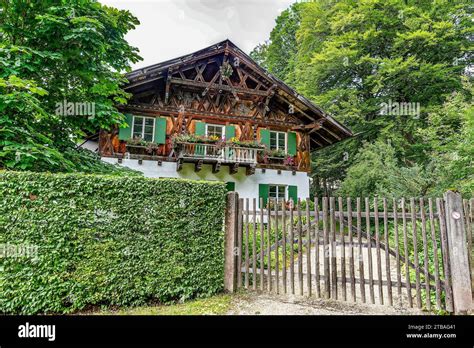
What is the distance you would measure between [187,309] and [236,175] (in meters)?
10.7

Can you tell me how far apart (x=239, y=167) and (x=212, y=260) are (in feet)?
32.6

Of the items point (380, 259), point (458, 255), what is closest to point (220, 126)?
point (380, 259)

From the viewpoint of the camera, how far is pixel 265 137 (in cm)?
1616

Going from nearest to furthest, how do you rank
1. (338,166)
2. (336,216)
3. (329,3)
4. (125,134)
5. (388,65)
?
1. (336,216)
2. (125,134)
3. (388,65)
4. (338,166)
5. (329,3)

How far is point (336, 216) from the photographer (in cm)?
542

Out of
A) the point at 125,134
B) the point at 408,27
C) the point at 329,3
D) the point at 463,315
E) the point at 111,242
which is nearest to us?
the point at 463,315

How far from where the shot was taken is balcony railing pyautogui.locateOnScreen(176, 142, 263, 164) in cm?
1395

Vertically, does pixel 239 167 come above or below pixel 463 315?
above

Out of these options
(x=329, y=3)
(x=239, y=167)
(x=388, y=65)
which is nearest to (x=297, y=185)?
(x=239, y=167)

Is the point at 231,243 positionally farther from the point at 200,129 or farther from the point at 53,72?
the point at 200,129

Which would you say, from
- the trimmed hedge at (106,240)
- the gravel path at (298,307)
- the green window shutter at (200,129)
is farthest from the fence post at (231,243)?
the green window shutter at (200,129)

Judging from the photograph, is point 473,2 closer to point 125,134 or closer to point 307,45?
point 307,45

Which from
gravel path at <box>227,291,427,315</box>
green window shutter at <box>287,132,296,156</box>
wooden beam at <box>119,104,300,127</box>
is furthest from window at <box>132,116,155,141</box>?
gravel path at <box>227,291,427,315</box>

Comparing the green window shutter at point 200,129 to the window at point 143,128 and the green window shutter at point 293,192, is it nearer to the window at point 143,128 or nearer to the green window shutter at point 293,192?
the window at point 143,128
